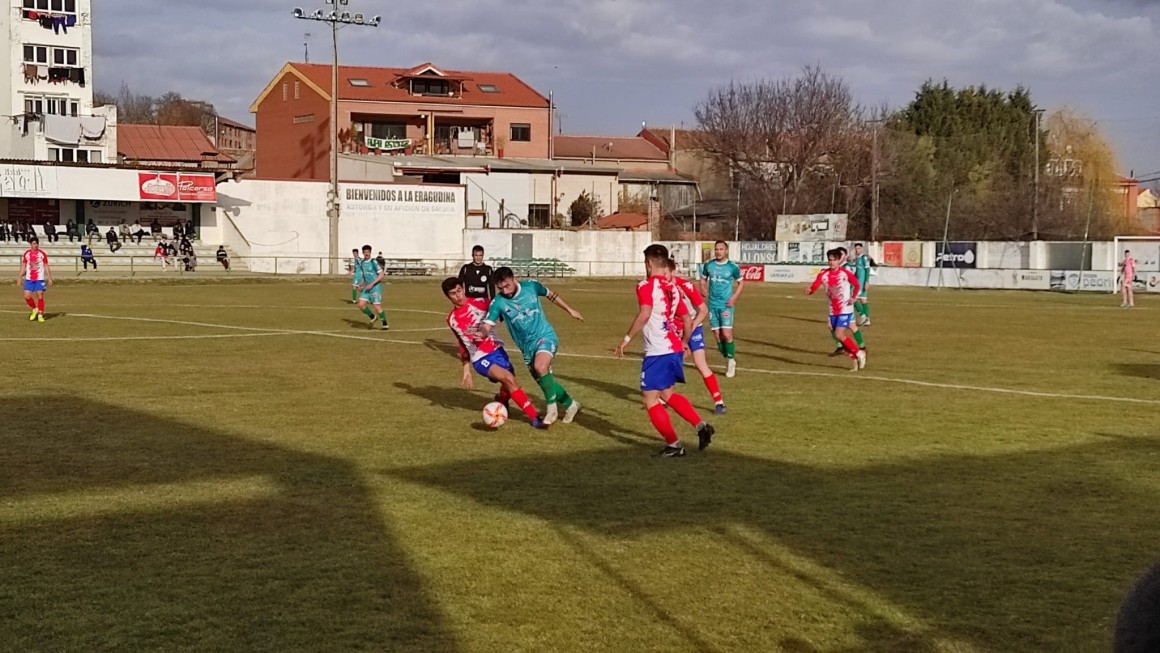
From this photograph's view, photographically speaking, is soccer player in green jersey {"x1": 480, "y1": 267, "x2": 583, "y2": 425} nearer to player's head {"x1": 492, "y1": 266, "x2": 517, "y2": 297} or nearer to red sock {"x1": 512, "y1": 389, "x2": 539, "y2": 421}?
player's head {"x1": 492, "y1": 266, "x2": 517, "y2": 297}

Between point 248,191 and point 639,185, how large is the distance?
108 ft

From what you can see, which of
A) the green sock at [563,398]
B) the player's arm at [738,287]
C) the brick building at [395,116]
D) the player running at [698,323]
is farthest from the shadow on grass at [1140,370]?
the brick building at [395,116]

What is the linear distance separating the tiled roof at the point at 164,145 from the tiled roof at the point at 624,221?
110 feet

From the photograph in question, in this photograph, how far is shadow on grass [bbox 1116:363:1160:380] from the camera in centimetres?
1775

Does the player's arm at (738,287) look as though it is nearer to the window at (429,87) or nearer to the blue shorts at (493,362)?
the blue shorts at (493,362)

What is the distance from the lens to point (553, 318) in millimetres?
30375

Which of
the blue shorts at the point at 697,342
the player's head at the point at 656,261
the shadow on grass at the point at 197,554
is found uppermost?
the player's head at the point at 656,261

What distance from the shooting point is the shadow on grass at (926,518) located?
6195 millimetres

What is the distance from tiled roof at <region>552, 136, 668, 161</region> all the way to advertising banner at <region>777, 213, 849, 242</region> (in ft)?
119

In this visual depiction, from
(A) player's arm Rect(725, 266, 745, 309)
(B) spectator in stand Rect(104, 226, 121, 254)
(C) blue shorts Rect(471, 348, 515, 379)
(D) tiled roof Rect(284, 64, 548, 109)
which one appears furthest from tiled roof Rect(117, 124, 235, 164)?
(C) blue shorts Rect(471, 348, 515, 379)

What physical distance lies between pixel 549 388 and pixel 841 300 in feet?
24.7

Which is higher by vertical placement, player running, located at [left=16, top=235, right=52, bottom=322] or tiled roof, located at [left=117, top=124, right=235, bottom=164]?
tiled roof, located at [left=117, top=124, right=235, bottom=164]

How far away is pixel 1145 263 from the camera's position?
47844 millimetres

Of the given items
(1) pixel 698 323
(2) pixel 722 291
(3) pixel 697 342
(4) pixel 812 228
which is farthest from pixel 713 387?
(4) pixel 812 228
